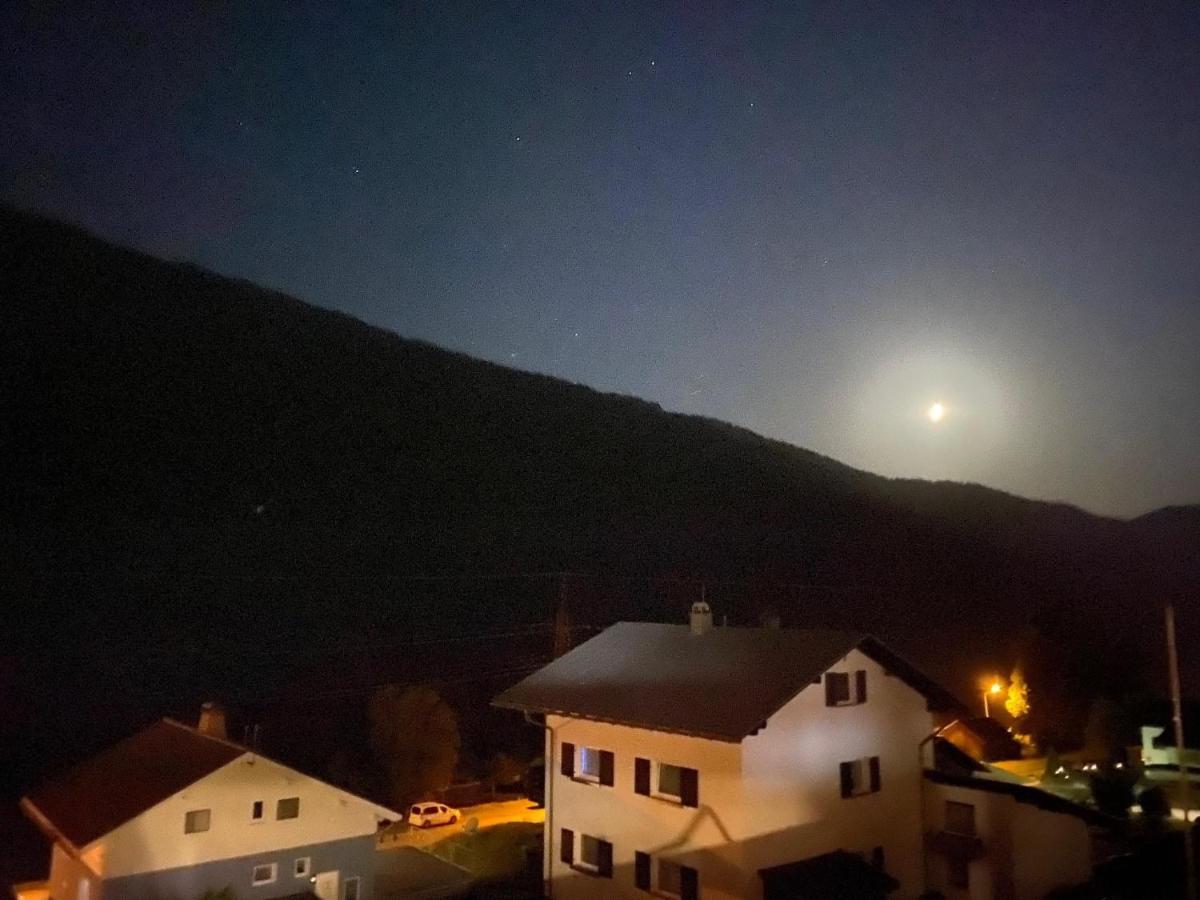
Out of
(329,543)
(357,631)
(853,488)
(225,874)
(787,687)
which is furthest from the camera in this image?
(853,488)

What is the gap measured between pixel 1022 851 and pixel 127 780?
18.6 m

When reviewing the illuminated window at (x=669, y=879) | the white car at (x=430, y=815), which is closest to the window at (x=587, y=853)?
the illuminated window at (x=669, y=879)

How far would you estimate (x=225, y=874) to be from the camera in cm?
1981

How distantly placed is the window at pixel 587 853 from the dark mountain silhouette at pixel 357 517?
2632cm

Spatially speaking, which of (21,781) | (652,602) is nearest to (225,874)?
(21,781)

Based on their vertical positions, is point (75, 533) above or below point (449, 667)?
above

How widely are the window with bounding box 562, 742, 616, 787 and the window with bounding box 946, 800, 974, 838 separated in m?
7.20

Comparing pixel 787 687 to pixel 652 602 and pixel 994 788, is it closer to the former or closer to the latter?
pixel 994 788

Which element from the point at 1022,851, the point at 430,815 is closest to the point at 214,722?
the point at 430,815

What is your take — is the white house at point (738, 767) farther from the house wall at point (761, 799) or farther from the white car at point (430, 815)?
the white car at point (430, 815)

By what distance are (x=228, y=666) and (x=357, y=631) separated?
830cm

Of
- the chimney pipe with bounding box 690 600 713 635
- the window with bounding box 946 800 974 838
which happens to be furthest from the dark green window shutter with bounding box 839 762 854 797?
the chimney pipe with bounding box 690 600 713 635

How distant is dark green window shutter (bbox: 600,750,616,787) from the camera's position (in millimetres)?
20219

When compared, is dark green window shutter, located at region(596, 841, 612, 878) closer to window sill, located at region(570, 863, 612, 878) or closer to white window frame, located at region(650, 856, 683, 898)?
window sill, located at region(570, 863, 612, 878)
